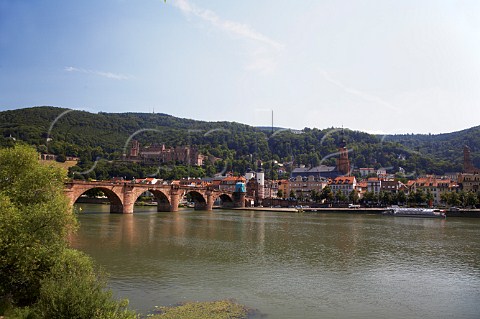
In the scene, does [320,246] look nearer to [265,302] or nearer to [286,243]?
[286,243]

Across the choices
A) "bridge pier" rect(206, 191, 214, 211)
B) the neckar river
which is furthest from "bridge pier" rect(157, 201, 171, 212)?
the neckar river

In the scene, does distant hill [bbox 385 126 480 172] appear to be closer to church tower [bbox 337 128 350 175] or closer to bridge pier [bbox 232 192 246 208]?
church tower [bbox 337 128 350 175]

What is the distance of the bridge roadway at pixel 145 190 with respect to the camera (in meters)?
51.9

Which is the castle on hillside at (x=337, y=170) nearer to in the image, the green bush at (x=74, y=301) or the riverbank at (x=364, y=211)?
the riverbank at (x=364, y=211)

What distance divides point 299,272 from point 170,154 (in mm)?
155740

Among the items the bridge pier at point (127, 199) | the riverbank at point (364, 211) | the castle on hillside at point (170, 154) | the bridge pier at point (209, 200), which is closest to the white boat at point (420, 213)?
the riverbank at point (364, 211)

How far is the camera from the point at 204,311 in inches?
561

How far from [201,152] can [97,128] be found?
42494 mm

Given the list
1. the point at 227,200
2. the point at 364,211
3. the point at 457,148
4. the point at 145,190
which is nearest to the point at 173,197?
the point at 145,190

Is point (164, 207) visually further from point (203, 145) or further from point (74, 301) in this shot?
point (203, 145)

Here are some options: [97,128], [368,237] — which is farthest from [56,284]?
[97,128]

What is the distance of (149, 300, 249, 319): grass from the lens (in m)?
13.6

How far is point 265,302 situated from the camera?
1573cm

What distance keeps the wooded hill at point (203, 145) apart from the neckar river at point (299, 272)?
86.1 meters
